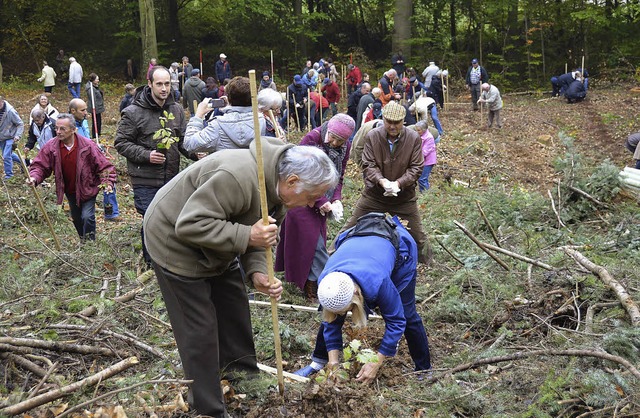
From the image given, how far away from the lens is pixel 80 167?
7707mm

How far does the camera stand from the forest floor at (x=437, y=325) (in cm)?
411

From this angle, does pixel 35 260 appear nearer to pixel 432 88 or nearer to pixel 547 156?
pixel 547 156

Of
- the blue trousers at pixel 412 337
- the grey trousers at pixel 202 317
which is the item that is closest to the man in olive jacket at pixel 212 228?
the grey trousers at pixel 202 317

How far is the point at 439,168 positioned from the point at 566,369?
1123 centimetres

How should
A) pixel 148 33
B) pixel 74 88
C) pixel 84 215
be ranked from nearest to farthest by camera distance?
pixel 84 215 < pixel 74 88 < pixel 148 33

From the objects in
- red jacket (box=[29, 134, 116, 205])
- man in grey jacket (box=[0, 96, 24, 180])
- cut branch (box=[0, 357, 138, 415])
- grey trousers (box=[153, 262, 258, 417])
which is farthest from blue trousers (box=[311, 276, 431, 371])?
man in grey jacket (box=[0, 96, 24, 180])

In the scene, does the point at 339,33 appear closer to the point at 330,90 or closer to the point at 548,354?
the point at 330,90

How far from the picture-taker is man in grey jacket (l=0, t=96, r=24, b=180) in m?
12.3

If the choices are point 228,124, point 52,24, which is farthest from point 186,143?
point 52,24

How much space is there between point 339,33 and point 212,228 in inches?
1254

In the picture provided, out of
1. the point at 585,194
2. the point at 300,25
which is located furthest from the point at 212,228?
the point at 300,25

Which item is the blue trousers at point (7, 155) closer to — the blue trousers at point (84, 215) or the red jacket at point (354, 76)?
the blue trousers at point (84, 215)

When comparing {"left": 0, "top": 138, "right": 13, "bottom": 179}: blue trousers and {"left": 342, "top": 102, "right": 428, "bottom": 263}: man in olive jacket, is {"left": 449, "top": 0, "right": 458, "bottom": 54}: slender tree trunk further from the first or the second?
{"left": 342, "top": 102, "right": 428, "bottom": 263}: man in olive jacket

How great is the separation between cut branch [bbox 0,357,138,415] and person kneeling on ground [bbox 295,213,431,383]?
1285 mm
